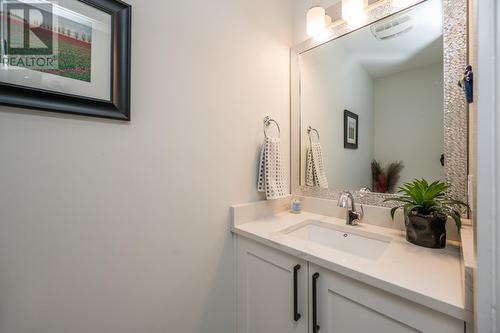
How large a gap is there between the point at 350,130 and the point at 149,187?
109 centimetres

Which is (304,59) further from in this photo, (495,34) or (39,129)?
(39,129)

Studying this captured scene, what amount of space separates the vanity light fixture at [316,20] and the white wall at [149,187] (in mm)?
258

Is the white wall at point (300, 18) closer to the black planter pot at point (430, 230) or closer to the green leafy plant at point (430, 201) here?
the green leafy plant at point (430, 201)

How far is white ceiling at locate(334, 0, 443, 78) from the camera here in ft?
3.12

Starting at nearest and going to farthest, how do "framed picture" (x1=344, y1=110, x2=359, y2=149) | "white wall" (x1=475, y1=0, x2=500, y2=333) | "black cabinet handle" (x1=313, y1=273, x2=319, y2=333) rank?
"white wall" (x1=475, y1=0, x2=500, y2=333)
"black cabinet handle" (x1=313, y1=273, x2=319, y2=333)
"framed picture" (x1=344, y1=110, x2=359, y2=149)

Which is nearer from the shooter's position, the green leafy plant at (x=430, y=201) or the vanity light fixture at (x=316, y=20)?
the green leafy plant at (x=430, y=201)

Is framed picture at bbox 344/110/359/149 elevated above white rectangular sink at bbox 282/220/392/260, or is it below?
above

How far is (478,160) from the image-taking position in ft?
1.35

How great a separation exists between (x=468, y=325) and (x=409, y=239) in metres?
0.41

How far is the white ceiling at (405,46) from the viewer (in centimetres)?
95

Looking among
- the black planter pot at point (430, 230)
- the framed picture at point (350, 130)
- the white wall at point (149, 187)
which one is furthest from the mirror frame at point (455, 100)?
the white wall at point (149, 187)

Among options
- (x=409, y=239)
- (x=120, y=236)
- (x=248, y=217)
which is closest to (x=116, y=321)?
(x=120, y=236)

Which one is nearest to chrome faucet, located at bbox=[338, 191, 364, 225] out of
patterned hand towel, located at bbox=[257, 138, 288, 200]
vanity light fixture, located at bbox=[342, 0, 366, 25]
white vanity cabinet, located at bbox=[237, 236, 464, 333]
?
patterned hand towel, located at bbox=[257, 138, 288, 200]

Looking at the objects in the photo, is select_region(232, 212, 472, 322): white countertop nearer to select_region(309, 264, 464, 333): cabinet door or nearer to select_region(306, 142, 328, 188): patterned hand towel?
select_region(309, 264, 464, 333): cabinet door
